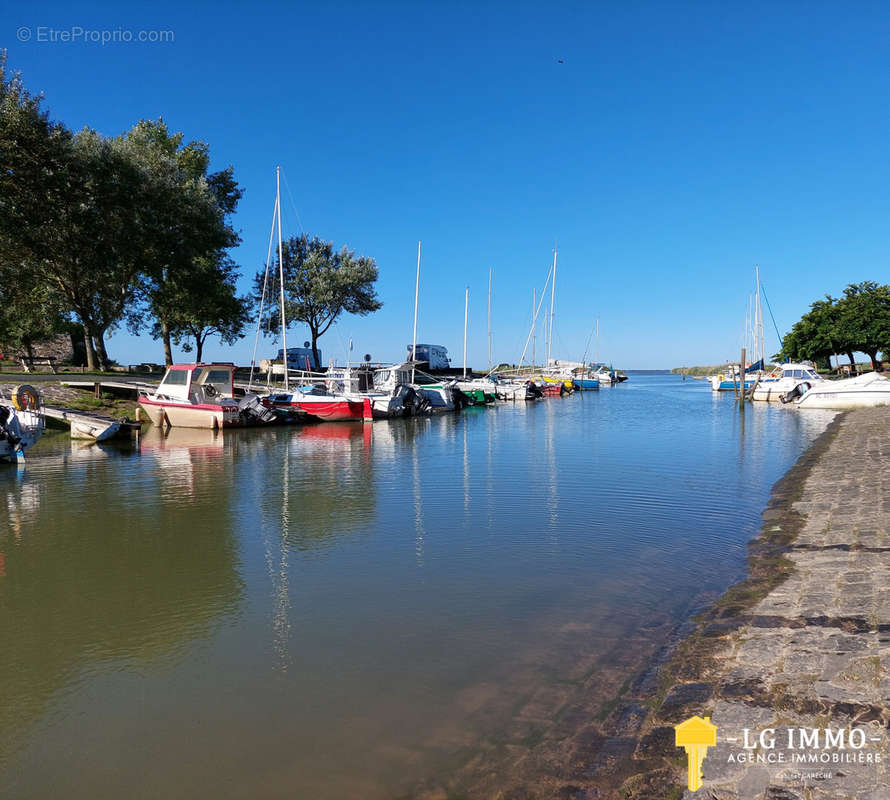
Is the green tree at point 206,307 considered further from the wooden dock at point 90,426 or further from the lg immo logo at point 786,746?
the lg immo logo at point 786,746

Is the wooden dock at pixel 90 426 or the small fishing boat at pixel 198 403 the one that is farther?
the small fishing boat at pixel 198 403

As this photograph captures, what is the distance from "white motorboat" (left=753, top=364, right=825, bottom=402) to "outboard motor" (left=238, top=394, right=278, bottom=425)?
37.8m

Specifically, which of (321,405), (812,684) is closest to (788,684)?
(812,684)

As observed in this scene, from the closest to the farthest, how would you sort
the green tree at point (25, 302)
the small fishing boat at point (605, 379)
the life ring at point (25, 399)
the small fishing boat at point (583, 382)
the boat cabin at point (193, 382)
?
the life ring at point (25, 399) → the boat cabin at point (193, 382) → the green tree at point (25, 302) → the small fishing boat at point (583, 382) → the small fishing boat at point (605, 379)

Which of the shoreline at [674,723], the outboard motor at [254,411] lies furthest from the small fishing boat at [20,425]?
the shoreline at [674,723]

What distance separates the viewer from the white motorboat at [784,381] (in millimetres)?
48906

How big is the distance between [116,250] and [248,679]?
35.7m

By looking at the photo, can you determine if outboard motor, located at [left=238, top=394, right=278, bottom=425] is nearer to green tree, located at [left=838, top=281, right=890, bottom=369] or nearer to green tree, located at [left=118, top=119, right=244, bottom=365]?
green tree, located at [left=118, top=119, right=244, bottom=365]

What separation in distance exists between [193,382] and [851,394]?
39.1 meters

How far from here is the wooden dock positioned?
25.0 m

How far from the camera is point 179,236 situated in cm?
3947

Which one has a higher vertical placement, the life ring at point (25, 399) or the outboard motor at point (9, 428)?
the life ring at point (25, 399)

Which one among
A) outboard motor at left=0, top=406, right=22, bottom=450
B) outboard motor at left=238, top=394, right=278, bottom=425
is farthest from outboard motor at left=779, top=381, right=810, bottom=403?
outboard motor at left=0, top=406, right=22, bottom=450

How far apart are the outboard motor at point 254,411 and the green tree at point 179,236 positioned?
13017 millimetres
